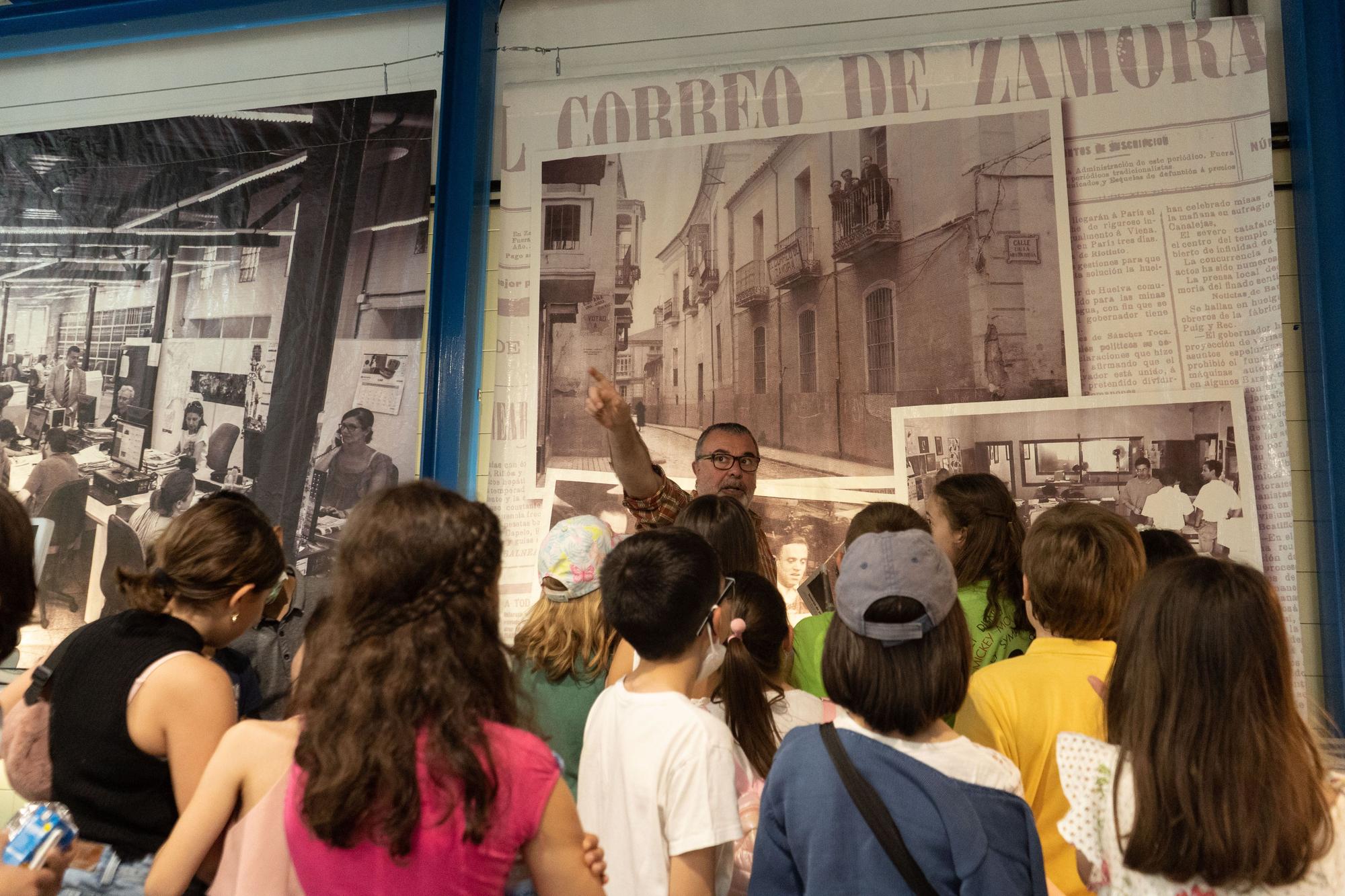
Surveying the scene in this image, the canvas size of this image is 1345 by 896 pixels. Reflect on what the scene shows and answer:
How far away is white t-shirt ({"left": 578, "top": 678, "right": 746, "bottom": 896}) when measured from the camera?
4.79 ft

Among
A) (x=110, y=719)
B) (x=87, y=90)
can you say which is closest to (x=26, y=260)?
(x=87, y=90)

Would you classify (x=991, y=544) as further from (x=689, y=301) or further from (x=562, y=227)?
(x=562, y=227)

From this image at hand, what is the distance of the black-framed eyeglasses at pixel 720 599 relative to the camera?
64.5 inches

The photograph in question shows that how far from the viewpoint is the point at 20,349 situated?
181 inches

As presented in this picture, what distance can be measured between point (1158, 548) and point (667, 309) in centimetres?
221

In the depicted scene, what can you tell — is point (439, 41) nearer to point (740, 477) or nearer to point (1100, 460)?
point (740, 477)

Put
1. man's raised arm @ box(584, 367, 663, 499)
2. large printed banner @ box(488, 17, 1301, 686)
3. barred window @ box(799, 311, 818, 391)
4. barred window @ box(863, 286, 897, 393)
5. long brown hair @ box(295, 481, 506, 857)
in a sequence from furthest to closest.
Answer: barred window @ box(799, 311, 818, 391)
barred window @ box(863, 286, 897, 393)
large printed banner @ box(488, 17, 1301, 686)
man's raised arm @ box(584, 367, 663, 499)
long brown hair @ box(295, 481, 506, 857)

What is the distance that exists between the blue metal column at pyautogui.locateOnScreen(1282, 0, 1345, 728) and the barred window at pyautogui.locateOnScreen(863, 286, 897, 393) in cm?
142

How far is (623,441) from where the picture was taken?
2.83m

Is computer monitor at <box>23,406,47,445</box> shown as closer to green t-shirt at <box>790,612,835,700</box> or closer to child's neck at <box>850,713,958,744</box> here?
green t-shirt at <box>790,612,835,700</box>

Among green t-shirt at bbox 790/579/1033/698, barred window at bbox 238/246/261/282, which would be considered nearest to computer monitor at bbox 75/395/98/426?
barred window at bbox 238/246/261/282

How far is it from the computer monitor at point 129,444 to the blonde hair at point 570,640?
304 cm

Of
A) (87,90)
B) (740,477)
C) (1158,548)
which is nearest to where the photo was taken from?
(1158,548)

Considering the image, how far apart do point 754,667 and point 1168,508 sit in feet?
7.07
